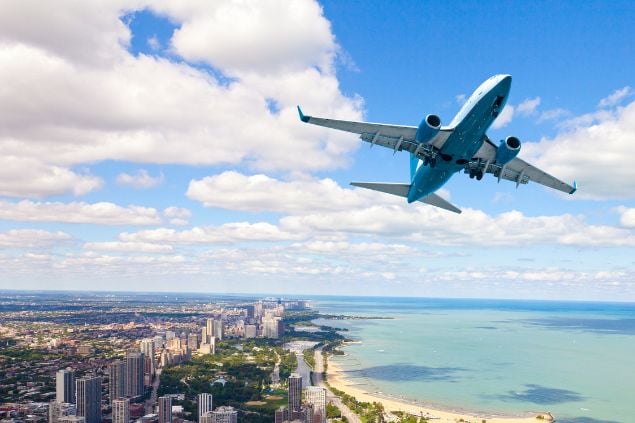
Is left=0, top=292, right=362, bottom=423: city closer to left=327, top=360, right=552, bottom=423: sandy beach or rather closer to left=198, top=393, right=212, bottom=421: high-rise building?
left=198, top=393, right=212, bottom=421: high-rise building

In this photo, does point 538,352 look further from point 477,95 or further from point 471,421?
point 477,95

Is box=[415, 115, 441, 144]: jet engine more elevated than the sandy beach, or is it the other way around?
box=[415, 115, 441, 144]: jet engine

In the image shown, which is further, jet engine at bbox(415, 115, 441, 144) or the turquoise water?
the turquoise water

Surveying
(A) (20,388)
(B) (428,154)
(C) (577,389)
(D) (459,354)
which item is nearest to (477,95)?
(B) (428,154)

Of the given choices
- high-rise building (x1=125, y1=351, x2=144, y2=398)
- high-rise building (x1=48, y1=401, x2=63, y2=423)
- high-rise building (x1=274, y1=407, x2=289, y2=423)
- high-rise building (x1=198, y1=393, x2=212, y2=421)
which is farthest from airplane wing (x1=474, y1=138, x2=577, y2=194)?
high-rise building (x1=125, y1=351, x2=144, y2=398)

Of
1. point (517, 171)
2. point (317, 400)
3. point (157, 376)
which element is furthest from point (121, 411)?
point (517, 171)

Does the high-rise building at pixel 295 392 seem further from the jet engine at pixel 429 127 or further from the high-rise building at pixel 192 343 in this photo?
the high-rise building at pixel 192 343
